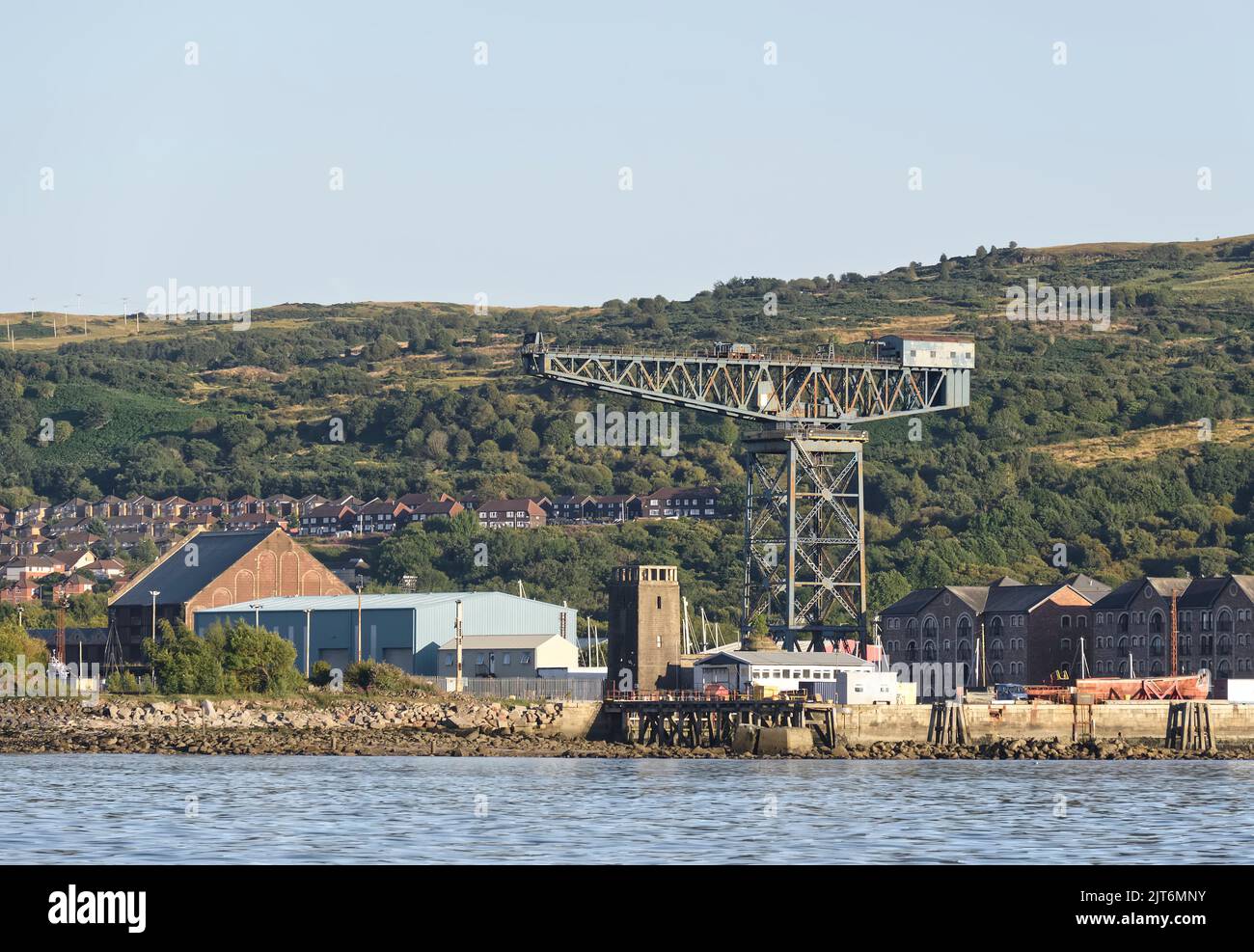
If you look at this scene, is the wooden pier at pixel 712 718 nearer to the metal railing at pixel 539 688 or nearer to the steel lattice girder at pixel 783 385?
the metal railing at pixel 539 688

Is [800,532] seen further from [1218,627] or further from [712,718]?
[1218,627]

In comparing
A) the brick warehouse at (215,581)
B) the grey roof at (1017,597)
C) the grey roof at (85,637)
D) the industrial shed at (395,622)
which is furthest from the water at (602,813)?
the grey roof at (85,637)

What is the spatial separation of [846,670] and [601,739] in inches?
464

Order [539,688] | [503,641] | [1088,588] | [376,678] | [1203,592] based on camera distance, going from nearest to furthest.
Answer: [376,678], [539,688], [503,641], [1203,592], [1088,588]

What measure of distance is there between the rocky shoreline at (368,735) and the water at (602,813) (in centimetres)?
735

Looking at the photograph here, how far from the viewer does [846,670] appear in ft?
316

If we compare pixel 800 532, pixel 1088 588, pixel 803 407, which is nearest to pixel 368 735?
pixel 800 532

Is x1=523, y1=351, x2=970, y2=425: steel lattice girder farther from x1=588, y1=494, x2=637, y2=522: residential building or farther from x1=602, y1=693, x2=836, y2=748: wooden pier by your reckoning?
x1=588, y1=494, x2=637, y2=522: residential building

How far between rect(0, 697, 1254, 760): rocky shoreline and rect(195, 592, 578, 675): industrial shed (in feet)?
55.0

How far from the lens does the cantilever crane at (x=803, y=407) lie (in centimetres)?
10131

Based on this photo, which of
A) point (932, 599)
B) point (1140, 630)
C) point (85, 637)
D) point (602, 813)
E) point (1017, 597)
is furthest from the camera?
point (85, 637)

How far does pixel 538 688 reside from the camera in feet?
350

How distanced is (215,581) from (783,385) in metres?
40.4
